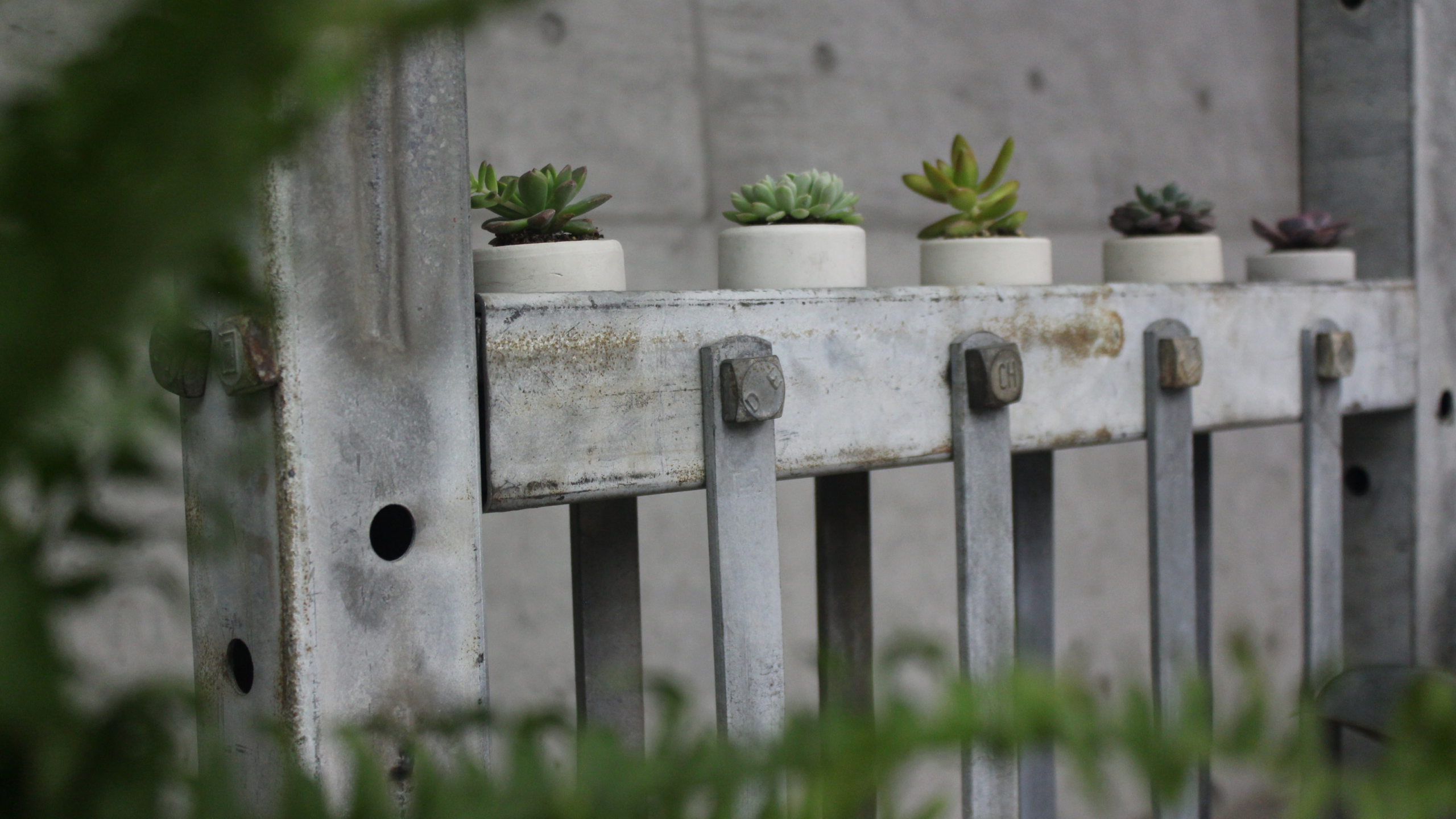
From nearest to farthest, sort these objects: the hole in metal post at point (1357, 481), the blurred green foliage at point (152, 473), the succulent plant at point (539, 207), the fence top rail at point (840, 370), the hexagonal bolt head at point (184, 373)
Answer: the blurred green foliage at point (152, 473), the hexagonal bolt head at point (184, 373), the fence top rail at point (840, 370), the succulent plant at point (539, 207), the hole in metal post at point (1357, 481)

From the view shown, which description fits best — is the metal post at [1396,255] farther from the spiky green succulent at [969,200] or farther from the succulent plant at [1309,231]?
the spiky green succulent at [969,200]

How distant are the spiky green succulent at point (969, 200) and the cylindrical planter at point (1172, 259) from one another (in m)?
0.15

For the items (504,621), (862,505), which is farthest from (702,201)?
Answer: (862,505)

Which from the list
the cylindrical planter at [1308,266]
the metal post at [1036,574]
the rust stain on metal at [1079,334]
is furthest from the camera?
the cylindrical planter at [1308,266]

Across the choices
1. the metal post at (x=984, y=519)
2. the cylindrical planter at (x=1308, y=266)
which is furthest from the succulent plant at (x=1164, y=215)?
the metal post at (x=984, y=519)

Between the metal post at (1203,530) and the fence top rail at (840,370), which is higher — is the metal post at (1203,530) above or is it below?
below

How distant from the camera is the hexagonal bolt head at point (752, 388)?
0.78 metres

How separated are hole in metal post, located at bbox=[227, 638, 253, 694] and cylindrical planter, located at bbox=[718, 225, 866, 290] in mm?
428

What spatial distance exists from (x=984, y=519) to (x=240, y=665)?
1.78 ft

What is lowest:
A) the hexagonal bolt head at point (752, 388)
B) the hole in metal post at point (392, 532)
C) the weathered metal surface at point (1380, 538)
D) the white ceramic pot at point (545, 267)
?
the weathered metal surface at point (1380, 538)

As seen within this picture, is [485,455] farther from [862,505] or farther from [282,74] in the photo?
[282,74]

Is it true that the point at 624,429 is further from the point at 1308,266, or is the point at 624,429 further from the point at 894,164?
the point at 894,164

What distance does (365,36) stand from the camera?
0.16m

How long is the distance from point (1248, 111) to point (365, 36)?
315cm
